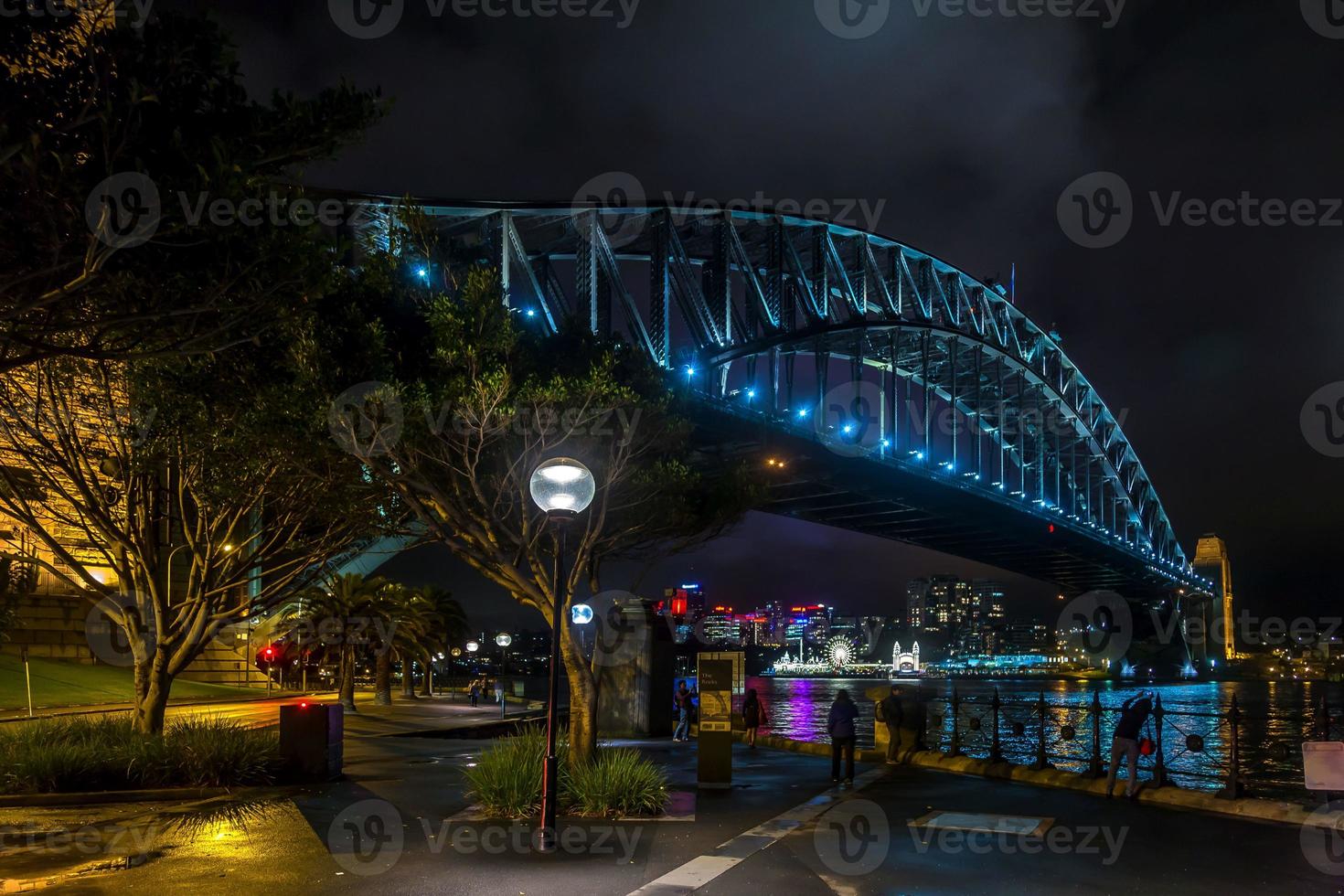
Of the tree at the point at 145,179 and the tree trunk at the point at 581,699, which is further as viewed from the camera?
the tree trunk at the point at 581,699

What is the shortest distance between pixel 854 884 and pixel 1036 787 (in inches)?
326

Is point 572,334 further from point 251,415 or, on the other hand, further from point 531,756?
point 531,756

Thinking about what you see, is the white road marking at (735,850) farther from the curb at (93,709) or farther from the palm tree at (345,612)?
the palm tree at (345,612)

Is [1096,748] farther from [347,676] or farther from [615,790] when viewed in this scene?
[347,676]

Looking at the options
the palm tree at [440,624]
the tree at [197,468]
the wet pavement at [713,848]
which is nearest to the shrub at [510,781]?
the wet pavement at [713,848]

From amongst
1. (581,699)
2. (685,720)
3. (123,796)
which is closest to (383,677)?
(685,720)

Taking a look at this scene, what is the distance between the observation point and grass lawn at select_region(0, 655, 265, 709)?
36.7 metres

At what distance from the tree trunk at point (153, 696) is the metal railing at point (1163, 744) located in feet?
43.7

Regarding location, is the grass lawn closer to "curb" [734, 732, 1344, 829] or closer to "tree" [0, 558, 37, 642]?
"tree" [0, 558, 37, 642]

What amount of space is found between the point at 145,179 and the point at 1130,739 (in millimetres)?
14077

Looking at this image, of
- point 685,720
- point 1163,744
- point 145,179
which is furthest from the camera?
point 1163,744

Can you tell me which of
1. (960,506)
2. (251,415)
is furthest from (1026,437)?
(251,415)

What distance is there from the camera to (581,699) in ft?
52.5

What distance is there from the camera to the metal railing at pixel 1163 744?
Answer: 1592 centimetres
